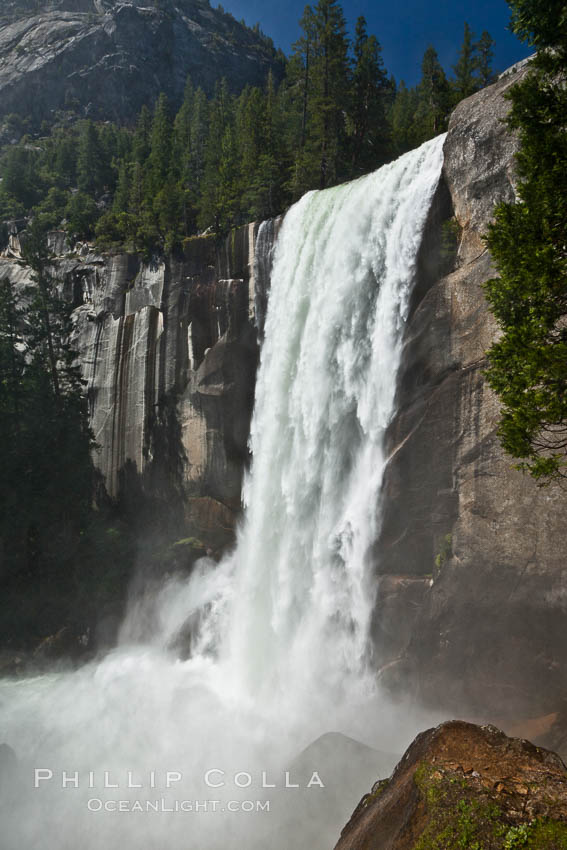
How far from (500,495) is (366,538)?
4.93 metres

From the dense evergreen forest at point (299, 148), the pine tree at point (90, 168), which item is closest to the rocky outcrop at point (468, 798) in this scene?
the dense evergreen forest at point (299, 148)

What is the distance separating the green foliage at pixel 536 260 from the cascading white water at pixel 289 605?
805 cm

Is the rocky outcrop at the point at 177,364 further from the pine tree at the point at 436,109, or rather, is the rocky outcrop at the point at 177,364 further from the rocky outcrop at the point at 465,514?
the pine tree at the point at 436,109

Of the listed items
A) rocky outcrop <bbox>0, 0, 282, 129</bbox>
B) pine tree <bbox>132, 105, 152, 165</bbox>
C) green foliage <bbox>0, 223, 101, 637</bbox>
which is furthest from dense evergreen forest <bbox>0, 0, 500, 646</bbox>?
rocky outcrop <bbox>0, 0, 282, 129</bbox>

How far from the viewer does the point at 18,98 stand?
91.4m

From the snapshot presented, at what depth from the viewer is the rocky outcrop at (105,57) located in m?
93.1

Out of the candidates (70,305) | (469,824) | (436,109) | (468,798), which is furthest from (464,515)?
(70,305)

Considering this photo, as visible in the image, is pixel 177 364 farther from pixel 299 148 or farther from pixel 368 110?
pixel 368 110

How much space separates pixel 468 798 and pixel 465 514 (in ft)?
30.2

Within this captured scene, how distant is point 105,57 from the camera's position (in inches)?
3831

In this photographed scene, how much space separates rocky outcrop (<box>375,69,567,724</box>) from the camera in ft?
37.9

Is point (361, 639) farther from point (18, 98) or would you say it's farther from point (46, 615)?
point (18, 98)

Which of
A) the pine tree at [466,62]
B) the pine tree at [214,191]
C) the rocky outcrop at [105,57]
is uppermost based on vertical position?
the rocky outcrop at [105,57]

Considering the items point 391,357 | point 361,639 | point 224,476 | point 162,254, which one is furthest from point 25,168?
point 361,639
